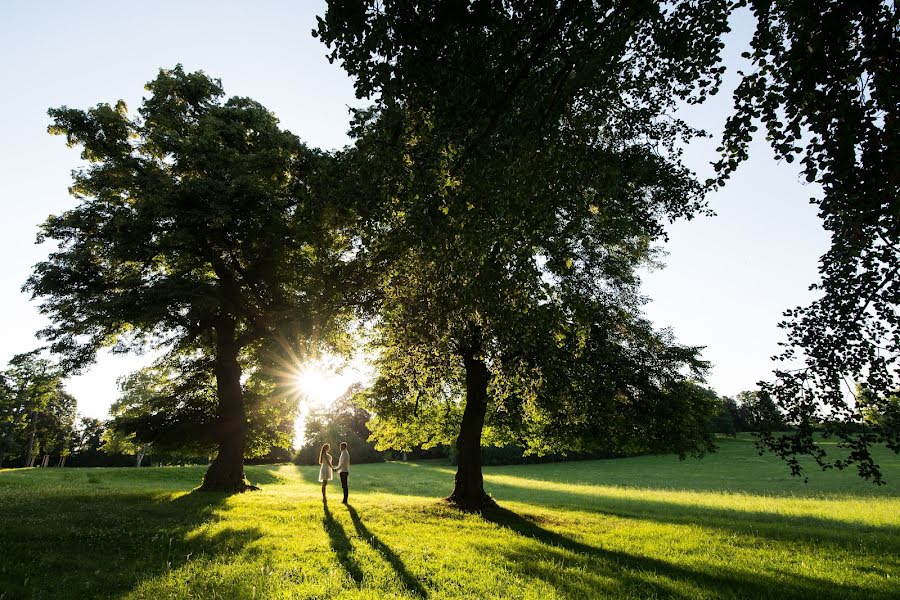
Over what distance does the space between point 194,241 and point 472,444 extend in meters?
14.4

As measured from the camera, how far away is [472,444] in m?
18.1

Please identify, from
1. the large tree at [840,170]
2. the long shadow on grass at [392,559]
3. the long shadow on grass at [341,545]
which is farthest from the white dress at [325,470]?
the large tree at [840,170]

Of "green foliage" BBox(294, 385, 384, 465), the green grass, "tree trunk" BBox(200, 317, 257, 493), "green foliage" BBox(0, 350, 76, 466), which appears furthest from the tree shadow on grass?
"green foliage" BBox(0, 350, 76, 466)

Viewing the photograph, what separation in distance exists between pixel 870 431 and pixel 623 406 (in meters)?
10.8

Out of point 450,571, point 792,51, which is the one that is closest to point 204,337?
point 450,571

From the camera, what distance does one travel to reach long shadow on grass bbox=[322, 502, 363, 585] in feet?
25.8

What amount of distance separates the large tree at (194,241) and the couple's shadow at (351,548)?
685 cm

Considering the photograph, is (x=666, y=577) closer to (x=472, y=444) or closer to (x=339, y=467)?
(x=472, y=444)

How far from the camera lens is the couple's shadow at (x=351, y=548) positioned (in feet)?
24.2

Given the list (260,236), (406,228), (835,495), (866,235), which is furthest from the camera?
(835,495)

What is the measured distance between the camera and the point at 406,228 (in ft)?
32.8

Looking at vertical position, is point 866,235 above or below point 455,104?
below

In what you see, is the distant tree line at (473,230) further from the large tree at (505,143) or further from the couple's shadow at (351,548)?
the couple's shadow at (351,548)

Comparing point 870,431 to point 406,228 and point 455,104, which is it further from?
point 406,228
